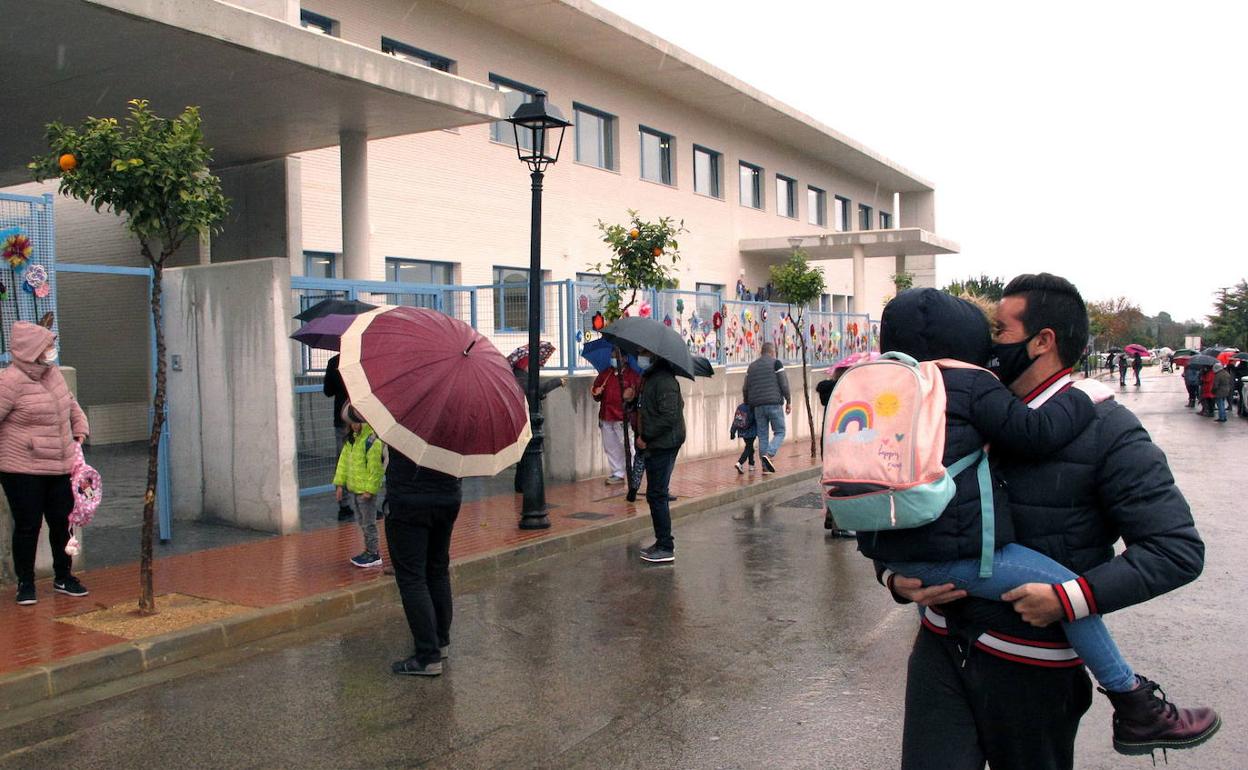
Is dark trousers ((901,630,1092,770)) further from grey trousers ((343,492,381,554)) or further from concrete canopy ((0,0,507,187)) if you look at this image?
concrete canopy ((0,0,507,187))

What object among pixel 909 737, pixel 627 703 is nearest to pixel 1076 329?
pixel 909 737

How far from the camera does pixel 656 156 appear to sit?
1064 inches

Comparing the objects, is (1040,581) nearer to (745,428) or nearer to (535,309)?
(535,309)

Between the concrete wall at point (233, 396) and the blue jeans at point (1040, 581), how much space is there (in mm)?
8199

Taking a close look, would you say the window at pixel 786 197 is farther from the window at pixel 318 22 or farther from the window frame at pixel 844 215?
the window at pixel 318 22

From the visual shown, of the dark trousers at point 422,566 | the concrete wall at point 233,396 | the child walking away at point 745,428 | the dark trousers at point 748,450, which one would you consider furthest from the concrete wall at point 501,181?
the dark trousers at point 422,566

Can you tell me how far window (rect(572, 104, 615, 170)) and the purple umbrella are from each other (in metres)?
14.9

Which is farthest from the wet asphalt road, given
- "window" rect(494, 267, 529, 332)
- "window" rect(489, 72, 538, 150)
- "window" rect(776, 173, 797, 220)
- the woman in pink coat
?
"window" rect(776, 173, 797, 220)

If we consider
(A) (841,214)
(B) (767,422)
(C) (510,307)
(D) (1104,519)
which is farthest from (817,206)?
(D) (1104,519)

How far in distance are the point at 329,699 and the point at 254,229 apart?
1180 centimetres

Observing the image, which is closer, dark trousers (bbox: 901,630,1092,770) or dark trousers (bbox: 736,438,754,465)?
dark trousers (bbox: 901,630,1092,770)

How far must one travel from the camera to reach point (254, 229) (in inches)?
617

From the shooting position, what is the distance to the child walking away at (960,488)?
242 cm

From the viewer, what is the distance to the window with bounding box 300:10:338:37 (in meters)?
16.9
